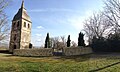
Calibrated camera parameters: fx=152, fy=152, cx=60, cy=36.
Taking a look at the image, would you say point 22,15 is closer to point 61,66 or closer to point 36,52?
point 36,52

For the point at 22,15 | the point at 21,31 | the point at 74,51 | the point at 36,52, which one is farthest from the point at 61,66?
the point at 22,15

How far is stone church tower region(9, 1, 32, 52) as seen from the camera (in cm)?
4653

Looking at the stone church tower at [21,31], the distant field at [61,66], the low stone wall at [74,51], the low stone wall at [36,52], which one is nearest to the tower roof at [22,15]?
the stone church tower at [21,31]

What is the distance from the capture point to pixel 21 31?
46.5 m

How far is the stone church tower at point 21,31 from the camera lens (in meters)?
46.5

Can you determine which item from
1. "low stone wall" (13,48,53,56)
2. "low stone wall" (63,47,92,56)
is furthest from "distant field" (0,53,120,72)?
"low stone wall" (13,48,53,56)

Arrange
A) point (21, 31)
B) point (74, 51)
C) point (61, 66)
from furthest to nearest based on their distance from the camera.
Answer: point (21, 31), point (74, 51), point (61, 66)

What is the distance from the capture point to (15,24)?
49250mm

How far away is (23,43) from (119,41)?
2804cm

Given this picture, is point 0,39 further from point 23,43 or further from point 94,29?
point 94,29

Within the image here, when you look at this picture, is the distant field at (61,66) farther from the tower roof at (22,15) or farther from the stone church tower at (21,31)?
the tower roof at (22,15)

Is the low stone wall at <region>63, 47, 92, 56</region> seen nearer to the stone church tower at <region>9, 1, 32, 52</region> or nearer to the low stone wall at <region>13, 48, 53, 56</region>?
the low stone wall at <region>13, 48, 53, 56</region>

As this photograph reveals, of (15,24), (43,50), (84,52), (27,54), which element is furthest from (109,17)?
(15,24)

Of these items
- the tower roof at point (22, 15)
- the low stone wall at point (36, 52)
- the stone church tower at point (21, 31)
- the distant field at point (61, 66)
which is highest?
the tower roof at point (22, 15)
